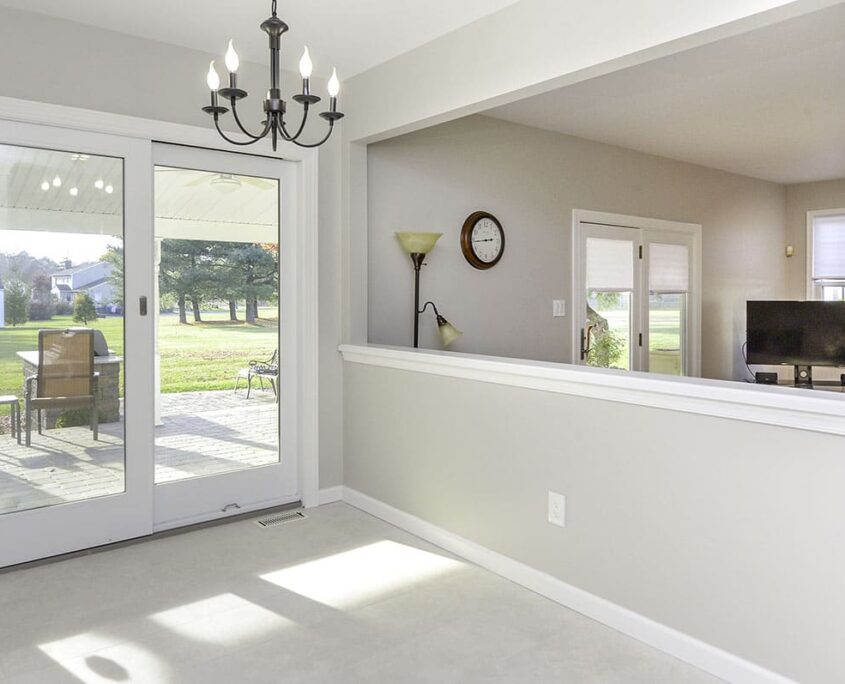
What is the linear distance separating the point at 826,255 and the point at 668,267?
7.23 feet

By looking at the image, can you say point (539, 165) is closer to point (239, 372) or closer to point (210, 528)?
point (239, 372)

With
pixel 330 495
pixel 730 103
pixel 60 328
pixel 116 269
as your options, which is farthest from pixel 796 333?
pixel 60 328

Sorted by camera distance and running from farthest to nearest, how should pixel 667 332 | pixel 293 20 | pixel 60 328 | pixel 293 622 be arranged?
pixel 667 332 → pixel 60 328 → pixel 293 20 → pixel 293 622

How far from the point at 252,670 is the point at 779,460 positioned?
5.97 ft

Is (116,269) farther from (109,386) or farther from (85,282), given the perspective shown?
(109,386)

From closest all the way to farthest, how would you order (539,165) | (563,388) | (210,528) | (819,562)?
(819,562)
(563,388)
(210,528)
(539,165)

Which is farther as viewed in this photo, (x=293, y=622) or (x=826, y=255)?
(x=826, y=255)

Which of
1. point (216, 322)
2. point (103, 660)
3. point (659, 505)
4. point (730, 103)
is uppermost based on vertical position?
point (730, 103)

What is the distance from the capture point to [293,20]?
2.97 metres

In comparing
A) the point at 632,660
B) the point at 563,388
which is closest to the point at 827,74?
the point at 563,388

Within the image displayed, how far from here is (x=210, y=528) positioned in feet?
11.6

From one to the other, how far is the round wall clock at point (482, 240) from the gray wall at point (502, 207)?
0.18ft

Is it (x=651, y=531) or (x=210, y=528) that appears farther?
(x=210, y=528)

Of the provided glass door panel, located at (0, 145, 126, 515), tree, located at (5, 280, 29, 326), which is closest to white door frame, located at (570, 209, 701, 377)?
glass door panel, located at (0, 145, 126, 515)
